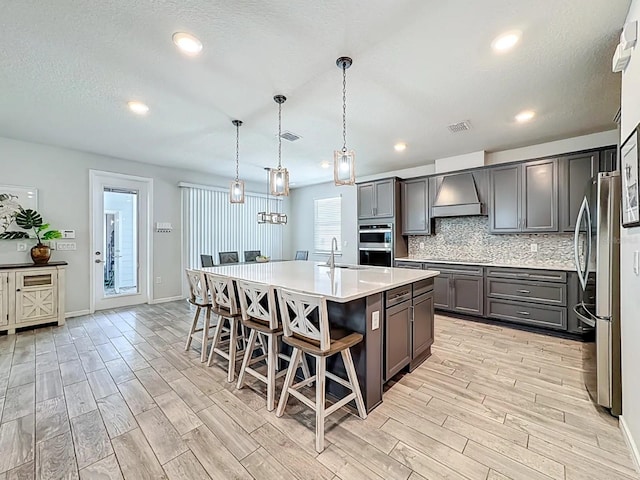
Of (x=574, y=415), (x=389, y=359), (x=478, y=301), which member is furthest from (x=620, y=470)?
(x=478, y=301)

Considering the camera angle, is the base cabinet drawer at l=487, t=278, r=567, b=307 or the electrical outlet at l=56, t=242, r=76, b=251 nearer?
the base cabinet drawer at l=487, t=278, r=567, b=307

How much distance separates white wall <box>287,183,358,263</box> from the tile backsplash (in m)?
1.52

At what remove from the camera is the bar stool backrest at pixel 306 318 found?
5.89 ft

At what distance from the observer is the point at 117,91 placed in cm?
279

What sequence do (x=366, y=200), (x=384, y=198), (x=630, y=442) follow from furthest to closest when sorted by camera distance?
(x=366, y=200)
(x=384, y=198)
(x=630, y=442)

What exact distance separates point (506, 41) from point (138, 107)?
11.6 feet

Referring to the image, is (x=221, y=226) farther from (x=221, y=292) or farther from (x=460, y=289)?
(x=460, y=289)

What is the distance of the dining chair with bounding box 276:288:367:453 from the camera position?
1800 mm

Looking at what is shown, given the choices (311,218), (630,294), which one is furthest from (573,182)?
(311,218)

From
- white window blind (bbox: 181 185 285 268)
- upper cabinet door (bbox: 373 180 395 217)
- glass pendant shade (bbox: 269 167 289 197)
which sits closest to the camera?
glass pendant shade (bbox: 269 167 289 197)

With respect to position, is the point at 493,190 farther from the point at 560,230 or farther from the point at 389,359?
the point at 389,359

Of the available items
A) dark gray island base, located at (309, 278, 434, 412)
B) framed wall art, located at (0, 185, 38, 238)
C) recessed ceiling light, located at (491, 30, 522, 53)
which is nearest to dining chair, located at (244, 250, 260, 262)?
framed wall art, located at (0, 185, 38, 238)

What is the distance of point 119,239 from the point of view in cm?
517

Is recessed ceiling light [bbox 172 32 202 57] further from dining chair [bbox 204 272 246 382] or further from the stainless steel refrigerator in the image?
the stainless steel refrigerator
